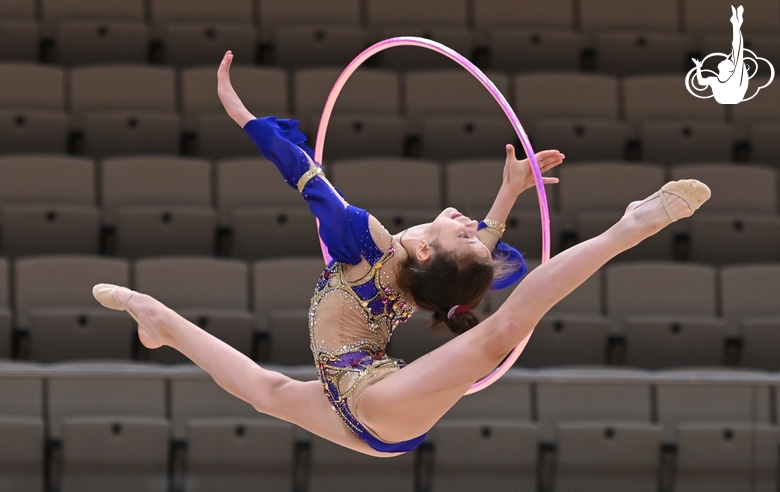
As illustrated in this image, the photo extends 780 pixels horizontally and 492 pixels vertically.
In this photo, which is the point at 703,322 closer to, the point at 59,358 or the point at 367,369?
the point at 367,369

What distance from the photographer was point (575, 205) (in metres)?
4.72

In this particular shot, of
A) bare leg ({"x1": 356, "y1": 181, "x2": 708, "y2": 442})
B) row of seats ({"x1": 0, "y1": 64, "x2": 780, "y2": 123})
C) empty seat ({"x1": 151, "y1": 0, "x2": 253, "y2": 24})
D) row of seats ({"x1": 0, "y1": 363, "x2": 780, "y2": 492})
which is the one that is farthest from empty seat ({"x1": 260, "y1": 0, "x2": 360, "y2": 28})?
bare leg ({"x1": 356, "y1": 181, "x2": 708, "y2": 442})

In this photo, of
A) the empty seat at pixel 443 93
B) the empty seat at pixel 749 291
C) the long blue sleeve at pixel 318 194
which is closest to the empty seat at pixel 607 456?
the empty seat at pixel 749 291

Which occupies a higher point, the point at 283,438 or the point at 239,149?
the point at 239,149

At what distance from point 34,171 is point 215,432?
157 centimetres

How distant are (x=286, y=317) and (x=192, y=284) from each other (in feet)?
1.32

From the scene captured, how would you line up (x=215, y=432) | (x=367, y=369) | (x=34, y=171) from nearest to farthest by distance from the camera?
(x=367, y=369) < (x=215, y=432) < (x=34, y=171)

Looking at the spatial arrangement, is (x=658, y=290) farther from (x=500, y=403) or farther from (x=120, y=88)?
(x=120, y=88)

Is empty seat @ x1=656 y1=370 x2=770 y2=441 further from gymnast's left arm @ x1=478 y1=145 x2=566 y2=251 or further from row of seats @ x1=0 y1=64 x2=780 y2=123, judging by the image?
row of seats @ x1=0 y1=64 x2=780 y2=123

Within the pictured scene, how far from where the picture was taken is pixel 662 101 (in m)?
5.30

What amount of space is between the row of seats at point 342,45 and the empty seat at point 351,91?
0.36 meters

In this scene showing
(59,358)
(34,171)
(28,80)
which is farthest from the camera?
(28,80)

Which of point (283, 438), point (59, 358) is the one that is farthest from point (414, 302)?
point (59, 358)

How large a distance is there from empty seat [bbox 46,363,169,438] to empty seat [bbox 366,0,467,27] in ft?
8.76
